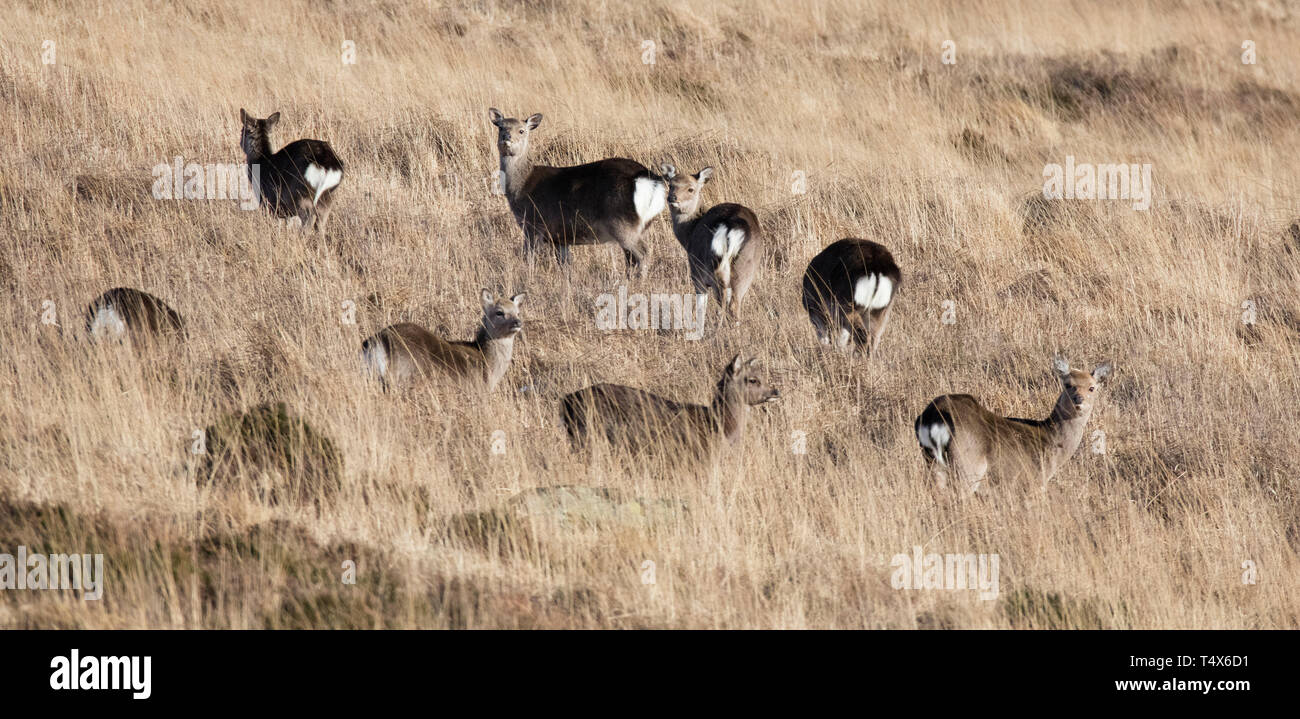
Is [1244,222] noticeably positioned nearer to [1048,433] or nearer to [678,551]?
[1048,433]

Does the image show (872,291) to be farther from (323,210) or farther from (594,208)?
(323,210)

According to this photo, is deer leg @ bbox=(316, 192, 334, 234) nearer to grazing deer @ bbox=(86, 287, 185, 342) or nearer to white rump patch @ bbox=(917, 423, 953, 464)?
grazing deer @ bbox=(86, 287, 185, 342)

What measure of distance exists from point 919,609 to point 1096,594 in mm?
1017

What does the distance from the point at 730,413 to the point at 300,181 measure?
4395 millimetres

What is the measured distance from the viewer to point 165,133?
37.0 ft

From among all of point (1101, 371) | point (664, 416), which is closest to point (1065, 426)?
point (1101, 371)

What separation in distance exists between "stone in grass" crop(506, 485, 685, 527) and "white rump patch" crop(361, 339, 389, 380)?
169cm

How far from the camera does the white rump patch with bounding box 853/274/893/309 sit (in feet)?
28.8

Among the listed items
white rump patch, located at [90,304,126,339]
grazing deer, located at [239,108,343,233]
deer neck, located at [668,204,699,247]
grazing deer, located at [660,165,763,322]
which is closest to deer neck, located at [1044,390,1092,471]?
grazing deer, located at [660,165,763,322]

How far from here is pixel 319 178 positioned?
10273 mm

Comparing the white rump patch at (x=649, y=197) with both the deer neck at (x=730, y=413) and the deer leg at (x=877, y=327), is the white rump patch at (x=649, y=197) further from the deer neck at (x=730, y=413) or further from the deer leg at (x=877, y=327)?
the deer neck at (x=730, y=413)

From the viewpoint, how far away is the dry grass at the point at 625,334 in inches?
211

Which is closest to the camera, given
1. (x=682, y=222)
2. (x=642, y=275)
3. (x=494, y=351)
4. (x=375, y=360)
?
(x=375, y=360)

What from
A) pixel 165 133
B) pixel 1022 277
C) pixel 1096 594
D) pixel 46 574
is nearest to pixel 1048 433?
pixel 1096 594
